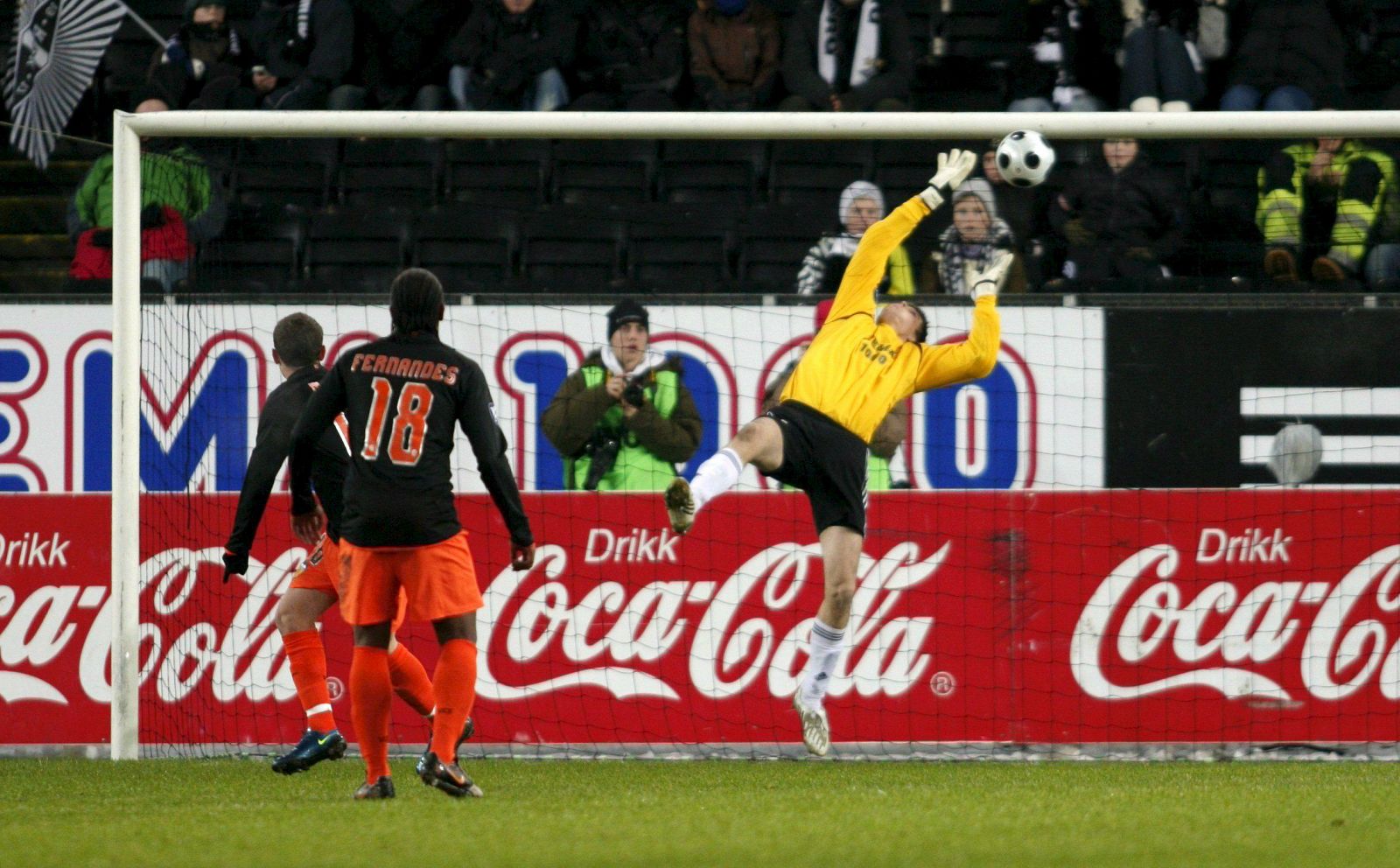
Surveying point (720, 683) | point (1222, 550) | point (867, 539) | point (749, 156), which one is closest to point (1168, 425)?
point (1222, 550)

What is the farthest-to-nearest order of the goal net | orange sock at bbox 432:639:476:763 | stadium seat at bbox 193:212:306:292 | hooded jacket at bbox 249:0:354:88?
1. hooded jacket at bbox 249:0:354:88
2. stadium seat at bbox 193:212:306:292
3. the goal net
4. orange sock at bbox 432:639:476:763

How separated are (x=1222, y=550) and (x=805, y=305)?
2.45 m

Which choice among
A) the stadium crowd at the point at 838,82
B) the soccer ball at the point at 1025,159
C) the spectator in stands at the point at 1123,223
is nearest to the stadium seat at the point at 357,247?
the stadium crowd at the point at 838,82

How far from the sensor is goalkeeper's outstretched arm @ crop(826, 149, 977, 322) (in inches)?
304

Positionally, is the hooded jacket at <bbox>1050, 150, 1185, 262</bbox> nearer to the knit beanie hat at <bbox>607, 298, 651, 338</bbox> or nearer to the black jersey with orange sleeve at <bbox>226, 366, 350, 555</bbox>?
the knit beanie hat at <bbox>607, 298, 651, 338</bbox>

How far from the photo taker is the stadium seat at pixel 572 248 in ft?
35.8

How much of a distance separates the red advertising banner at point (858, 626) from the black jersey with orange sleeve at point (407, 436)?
2839 millimetres

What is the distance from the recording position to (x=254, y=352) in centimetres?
933

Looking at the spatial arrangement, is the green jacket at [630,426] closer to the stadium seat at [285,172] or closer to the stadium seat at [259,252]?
the stadium seat at [259,252]

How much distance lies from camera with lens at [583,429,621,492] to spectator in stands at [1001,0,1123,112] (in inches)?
169

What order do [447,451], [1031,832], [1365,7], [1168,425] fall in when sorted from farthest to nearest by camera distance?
1. [1365,7]
2. [1168,425]
3. [447,451]
4. [1031,832]

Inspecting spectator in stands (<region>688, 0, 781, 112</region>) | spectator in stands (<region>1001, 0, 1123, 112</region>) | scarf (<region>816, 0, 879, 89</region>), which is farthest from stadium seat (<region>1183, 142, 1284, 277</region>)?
spectator in stands (<region>688, 0, 781, 112</region>)

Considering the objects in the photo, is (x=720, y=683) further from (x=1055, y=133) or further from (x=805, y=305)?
(x=1055, y=133)

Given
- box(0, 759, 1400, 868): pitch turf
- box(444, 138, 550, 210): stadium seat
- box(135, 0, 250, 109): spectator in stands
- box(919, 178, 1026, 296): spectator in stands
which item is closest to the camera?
box(0, 759, 1400, 868): pitch turf
